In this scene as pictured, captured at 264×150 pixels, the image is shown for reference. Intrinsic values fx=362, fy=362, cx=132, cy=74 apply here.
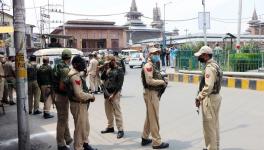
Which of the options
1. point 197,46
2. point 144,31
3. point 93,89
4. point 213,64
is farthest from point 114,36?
point 213,64

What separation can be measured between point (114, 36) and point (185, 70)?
49793mm

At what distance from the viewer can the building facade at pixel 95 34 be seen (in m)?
63.9

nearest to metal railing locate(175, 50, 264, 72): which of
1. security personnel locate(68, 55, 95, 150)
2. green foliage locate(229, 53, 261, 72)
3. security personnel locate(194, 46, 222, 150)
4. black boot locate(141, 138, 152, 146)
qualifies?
green foliage locate(229, 53, 261, 72)

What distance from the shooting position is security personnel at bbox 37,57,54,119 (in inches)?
378

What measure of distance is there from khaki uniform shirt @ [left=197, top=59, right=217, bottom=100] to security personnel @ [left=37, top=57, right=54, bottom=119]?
17.3 ft

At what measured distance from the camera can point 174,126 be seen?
783 cm

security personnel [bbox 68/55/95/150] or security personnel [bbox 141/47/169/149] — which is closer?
security personnel [bbox 68/55/95/150]

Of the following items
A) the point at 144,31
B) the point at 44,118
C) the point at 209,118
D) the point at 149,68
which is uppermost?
the point at 144,31

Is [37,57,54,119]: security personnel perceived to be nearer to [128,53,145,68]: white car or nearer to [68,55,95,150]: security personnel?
[68,55,95,150]: security personnel

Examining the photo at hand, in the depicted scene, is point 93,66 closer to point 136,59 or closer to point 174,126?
point 174,126

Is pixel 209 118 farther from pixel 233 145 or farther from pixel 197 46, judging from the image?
pixel 197 46

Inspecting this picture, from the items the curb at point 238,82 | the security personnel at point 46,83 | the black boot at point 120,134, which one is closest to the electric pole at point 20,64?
the black boot at point 120,134

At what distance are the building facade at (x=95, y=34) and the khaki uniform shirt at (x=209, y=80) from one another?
58121 millimetres

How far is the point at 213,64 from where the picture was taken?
5.35 m
